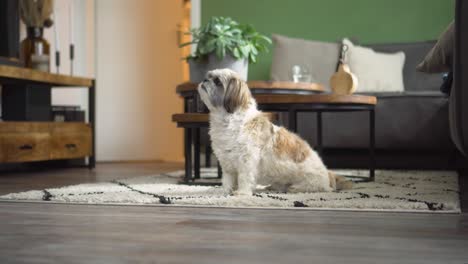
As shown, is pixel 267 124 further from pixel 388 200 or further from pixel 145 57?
pixel 145 57

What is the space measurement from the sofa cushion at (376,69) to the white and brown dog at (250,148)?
2225mm

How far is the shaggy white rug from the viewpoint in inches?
88.3

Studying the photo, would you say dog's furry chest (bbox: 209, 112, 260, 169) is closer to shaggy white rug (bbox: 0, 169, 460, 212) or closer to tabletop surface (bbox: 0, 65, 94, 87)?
shaggy white rug (bbox: 0, 169, 460, 212)

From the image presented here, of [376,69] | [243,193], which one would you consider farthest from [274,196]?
[376,69]

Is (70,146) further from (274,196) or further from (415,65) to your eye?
(415,65)

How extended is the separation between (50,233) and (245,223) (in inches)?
22.3

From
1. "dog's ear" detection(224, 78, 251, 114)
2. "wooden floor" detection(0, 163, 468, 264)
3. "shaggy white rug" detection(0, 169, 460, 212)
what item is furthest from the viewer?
"dog's ear" detection(224, 78, 251, 114)

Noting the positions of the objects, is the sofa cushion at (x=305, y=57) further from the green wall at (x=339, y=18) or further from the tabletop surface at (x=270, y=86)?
the tabletop surface at (x=270, y=86)

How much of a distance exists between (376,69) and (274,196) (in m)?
2.62

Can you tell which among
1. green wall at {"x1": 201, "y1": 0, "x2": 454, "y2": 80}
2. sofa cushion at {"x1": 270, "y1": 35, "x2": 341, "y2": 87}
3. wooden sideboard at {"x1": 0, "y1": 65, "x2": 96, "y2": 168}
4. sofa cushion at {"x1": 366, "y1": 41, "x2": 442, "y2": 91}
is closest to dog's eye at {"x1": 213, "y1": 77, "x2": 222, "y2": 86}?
wooden sideboard at {"x1": 0, "y1": 65, "x2": 96, "y2": 168}

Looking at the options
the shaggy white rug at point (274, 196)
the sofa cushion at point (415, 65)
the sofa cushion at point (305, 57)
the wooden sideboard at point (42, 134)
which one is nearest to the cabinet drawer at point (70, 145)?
the wooden sideboard at point (42, 134)

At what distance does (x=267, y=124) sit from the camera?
260 centimetres

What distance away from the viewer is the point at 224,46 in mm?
3230

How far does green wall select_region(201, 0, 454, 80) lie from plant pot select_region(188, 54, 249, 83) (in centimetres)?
219
